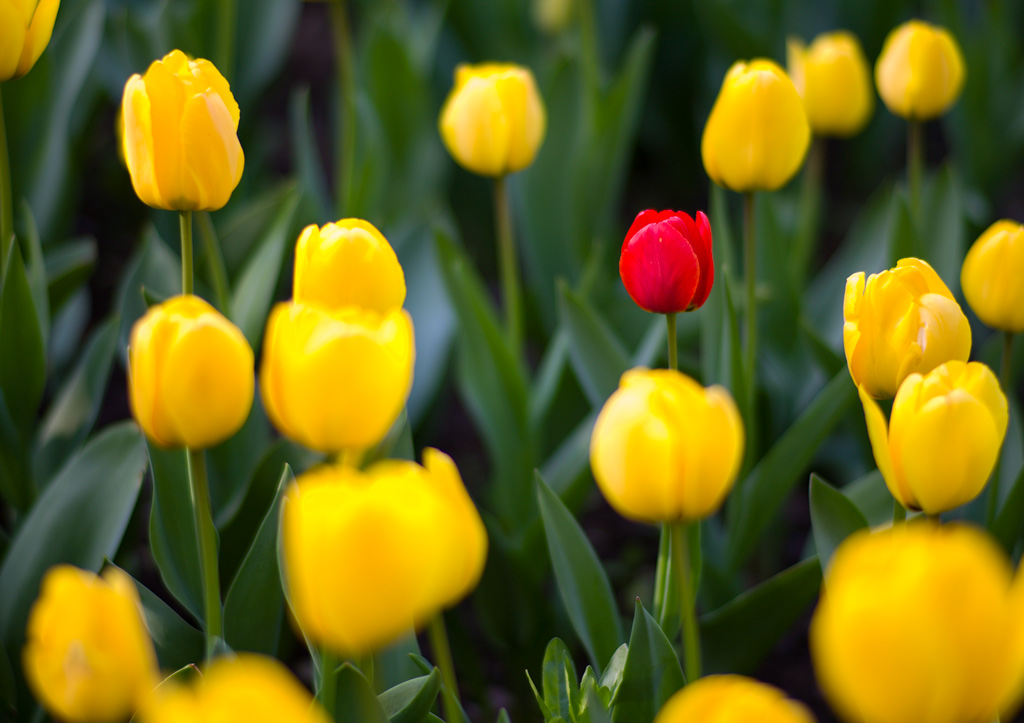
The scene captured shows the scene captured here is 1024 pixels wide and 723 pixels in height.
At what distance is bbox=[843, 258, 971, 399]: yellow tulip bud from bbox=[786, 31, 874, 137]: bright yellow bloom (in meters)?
0.70

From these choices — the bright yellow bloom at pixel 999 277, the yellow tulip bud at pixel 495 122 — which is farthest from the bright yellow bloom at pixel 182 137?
the bright yellow bloom at pixel 999 277

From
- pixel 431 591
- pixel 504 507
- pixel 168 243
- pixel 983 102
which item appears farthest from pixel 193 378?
pixel 983 102

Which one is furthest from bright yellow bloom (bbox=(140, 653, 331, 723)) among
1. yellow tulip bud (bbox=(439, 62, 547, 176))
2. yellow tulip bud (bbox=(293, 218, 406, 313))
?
yellow tulip bud (bbox=(439, 62, 547, 176))

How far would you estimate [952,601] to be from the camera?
0.39m

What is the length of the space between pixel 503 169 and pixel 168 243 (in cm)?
71

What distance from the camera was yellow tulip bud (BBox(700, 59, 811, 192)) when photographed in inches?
33.6

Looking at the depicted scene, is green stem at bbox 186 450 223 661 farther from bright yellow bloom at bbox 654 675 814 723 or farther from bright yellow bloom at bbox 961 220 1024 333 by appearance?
bright yellow bloom at bbox 961 220 1024 333

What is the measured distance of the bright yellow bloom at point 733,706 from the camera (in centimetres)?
40

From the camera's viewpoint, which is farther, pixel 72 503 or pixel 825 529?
pixel 72 503

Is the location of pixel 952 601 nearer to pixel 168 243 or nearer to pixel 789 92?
pixel 789 92

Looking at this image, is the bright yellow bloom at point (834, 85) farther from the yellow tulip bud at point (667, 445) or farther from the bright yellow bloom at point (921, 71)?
the yellow tulip bud at point (667, 445)

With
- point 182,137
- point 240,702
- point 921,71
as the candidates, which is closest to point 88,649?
point 240,702

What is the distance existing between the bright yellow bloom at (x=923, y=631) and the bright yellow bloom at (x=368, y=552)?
0.58 ft

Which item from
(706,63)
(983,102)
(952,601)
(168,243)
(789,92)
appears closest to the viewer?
(952,601)
